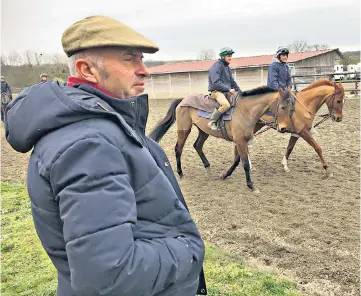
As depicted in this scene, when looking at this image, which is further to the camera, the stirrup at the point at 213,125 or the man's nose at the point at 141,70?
the stirrup at the point at 213,125

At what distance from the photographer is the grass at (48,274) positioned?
301 centimetres

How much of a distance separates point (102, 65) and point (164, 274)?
71 cm

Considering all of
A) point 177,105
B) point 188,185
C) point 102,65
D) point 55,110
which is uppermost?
point 102,65

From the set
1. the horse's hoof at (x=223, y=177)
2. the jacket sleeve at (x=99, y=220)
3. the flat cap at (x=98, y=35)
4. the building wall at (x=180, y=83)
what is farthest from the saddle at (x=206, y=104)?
the building wall at (x=180, y=83)

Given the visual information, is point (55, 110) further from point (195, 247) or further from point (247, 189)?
point (247, 189)

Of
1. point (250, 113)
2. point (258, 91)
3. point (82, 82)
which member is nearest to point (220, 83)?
point (258, 91)

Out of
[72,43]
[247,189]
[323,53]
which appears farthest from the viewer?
[323,53]

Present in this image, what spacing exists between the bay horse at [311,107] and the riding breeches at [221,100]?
2.98 ft

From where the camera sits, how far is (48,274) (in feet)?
11.0

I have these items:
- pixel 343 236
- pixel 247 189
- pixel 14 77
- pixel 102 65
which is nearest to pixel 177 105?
pixel 247 189

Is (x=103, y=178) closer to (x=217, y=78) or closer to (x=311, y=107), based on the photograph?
(x=217, y=78)

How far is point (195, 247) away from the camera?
4.01 ft

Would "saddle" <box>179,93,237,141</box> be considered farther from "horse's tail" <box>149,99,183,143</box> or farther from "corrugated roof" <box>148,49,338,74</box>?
"corrugated roof" <box>148,49,338,74</box>

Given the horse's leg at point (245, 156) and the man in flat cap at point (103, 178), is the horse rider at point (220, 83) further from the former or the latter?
the man in flat cap at point (103, 178)
